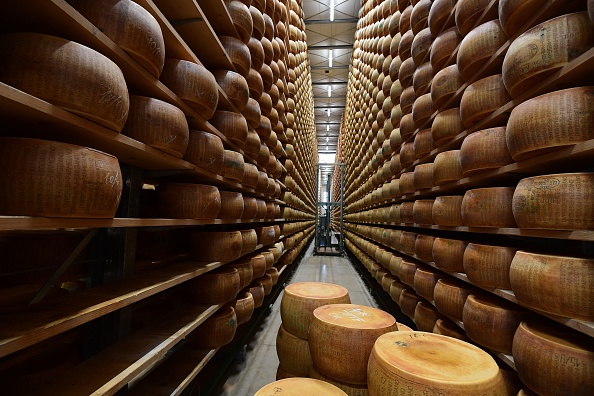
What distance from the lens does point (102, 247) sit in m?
1.71

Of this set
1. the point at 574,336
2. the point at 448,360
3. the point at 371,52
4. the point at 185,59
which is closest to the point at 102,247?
the point at 185,59

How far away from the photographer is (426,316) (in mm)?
2672

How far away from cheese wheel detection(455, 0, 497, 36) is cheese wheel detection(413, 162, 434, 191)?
1.10 meters

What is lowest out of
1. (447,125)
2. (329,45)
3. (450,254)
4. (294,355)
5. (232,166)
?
(294,355)

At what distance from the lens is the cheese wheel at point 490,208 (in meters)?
1.72

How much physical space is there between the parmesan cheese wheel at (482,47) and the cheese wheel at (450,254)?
47.7 inches

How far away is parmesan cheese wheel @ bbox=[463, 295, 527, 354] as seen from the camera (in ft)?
5.43

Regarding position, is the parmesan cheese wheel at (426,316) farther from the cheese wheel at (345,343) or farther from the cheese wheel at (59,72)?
the cheese wheel at (59,72)

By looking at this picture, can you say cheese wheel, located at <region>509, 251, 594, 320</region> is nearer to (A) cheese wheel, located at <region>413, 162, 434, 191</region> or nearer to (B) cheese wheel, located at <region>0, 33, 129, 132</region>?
(A) cheese wheel, located at <region>413, 162, 434, 191</region>

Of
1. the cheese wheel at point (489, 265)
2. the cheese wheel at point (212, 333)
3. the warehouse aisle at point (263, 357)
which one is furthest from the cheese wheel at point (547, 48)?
the warehouse aisle at point (263, 357)

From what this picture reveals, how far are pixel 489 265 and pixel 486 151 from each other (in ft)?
2.21

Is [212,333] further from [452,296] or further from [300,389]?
[452,296]

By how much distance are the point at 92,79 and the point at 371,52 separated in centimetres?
560

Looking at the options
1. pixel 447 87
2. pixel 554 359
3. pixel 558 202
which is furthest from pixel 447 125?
pixel 554 359
